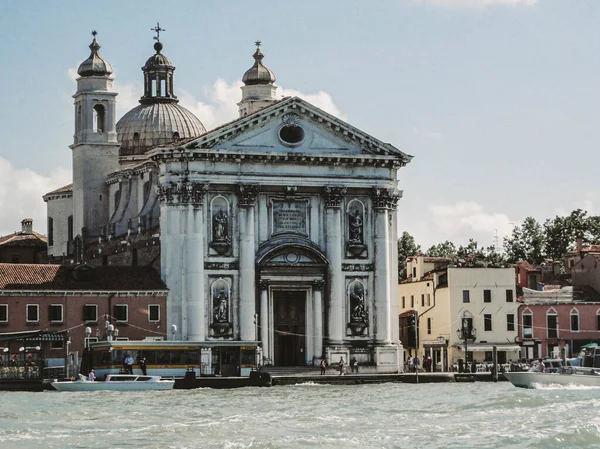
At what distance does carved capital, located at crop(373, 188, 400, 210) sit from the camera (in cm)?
8919

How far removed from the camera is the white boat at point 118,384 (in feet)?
239

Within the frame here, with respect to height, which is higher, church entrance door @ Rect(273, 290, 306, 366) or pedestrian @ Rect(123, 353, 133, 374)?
church entrance door @ Rect(273, 290, 306, 366)

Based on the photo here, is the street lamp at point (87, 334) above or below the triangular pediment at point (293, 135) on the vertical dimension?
below

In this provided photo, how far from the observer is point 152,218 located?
92.3 meters

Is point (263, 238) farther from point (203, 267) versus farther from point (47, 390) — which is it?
point (47, 390)

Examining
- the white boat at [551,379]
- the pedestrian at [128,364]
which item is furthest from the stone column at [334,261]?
the white boat at [551,379]

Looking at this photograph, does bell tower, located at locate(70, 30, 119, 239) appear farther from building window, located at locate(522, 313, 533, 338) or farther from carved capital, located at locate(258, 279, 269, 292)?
building window, located at locate(522, 313, 533, 338)

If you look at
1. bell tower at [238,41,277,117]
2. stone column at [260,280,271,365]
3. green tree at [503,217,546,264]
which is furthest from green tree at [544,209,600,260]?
stone column at [260,280,271,365]

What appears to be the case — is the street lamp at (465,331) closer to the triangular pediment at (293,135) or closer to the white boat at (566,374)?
the triangular pediment at (293,135)

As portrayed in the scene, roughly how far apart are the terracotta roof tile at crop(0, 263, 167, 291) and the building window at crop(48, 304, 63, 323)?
0.80 meters

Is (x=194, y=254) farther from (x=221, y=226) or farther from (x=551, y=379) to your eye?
(x=551, y=379)

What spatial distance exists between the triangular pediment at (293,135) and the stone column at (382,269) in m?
2.26

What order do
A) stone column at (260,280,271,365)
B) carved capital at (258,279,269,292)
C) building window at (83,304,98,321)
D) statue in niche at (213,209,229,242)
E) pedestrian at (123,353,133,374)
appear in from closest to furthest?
1. pedestrian at (123,353,133,374)
2. building window at (83,304,98,321)
3. statue in niche at (213,209,229,242)
4. stone column at (260,280,271,365)
5. carved capital at (258,279,269,292)

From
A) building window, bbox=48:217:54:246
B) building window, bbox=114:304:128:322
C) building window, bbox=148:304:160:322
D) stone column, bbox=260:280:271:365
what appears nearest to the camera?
building window, bbox=114:304:128:322
